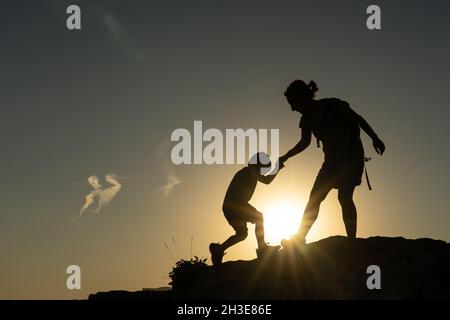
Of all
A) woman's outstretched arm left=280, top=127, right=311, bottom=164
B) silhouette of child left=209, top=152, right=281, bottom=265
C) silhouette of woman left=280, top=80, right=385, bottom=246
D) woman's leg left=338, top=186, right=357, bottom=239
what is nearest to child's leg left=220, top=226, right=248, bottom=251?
silhouette of child left=209, top=152, right=281, bottom=265

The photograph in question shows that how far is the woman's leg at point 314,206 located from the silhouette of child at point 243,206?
0.88 meters

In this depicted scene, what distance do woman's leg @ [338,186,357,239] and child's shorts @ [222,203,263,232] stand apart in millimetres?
1733

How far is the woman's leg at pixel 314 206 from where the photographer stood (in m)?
11.0

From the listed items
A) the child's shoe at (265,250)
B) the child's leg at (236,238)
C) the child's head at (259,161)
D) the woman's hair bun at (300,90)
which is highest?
the woman's hair bun at (300,90)

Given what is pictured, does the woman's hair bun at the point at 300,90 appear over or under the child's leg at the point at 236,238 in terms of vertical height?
over

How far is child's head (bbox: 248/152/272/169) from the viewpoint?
12.4m

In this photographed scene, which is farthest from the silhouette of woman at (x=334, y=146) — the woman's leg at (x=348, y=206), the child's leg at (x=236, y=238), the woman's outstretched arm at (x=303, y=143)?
the child's leg at (x=236, y=238)

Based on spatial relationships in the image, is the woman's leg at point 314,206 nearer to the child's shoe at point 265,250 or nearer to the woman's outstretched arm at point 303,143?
the child's shoe at point 265,250

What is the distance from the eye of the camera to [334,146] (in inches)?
432

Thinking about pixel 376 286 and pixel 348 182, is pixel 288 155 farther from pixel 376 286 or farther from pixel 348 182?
pixel 376 286
